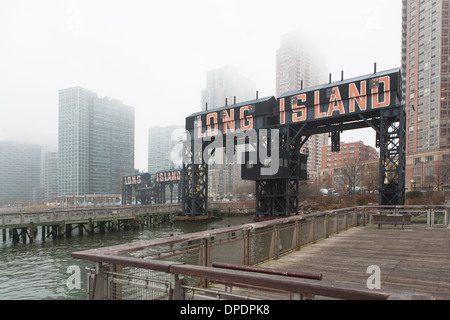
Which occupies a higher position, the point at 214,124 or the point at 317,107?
the point at 317,107

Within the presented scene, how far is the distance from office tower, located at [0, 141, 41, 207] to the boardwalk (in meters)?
200

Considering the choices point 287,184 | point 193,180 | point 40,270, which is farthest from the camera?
point 193,180

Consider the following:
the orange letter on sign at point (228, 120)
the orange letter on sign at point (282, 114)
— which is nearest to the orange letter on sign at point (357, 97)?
the orange letter on sign at point (282, 114)

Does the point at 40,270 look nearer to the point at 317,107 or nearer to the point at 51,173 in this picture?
the point at 317,107

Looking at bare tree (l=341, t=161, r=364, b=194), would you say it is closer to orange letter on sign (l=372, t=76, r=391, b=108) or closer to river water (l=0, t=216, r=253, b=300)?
orange letter on sign (l=372, t=76, r=391, b=108)

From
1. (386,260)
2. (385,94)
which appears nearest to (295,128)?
(385,94)

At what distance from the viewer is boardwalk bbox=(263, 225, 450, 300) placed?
730 cm

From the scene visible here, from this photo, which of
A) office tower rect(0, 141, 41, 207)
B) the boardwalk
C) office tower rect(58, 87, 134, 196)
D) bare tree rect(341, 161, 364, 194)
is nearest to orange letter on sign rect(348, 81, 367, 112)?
the boardwalk

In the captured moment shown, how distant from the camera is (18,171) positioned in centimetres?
18525

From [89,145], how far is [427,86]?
15234 cm

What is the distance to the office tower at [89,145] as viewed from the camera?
15962 cm

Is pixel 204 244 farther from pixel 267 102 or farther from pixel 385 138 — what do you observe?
pixel 267 102

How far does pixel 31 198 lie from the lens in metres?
189
